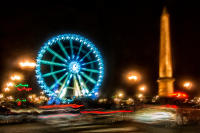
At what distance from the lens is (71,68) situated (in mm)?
32312

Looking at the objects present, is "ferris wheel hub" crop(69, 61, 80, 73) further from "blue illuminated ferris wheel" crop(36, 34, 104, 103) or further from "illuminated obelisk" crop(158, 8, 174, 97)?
"illuminated obelisk" crop(158, 8, 174, 97)

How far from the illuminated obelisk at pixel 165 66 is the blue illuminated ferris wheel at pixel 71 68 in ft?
48.9

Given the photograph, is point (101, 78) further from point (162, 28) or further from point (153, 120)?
point (153, 120)

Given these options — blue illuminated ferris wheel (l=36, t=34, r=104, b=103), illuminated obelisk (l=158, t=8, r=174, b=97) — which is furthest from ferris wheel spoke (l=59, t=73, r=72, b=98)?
illuminated obelisk (l=158, t=8, r=174, b=97)

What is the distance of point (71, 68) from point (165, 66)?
1636 centimetres

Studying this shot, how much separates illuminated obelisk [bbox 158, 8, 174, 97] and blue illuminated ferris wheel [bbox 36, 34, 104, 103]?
14.9m

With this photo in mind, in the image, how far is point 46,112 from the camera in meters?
19.2

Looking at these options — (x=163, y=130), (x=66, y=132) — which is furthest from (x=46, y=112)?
(x=163, y=130)

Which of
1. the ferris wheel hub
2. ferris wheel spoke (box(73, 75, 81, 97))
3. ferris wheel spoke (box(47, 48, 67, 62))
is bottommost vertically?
ferris wheel spoke (box(73, 75, 81, 97))

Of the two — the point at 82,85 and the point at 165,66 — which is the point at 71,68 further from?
the point at 165,66

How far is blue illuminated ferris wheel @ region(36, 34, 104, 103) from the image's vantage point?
101 feet

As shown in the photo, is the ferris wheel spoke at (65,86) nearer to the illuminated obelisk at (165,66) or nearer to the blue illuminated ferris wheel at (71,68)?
the blue illuminated ferris wheel at (71,68)

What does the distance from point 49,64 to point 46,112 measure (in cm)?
1301

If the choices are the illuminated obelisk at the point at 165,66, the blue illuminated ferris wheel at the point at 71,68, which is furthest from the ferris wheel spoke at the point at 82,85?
the illuminated obelisk at the point at 165,66
